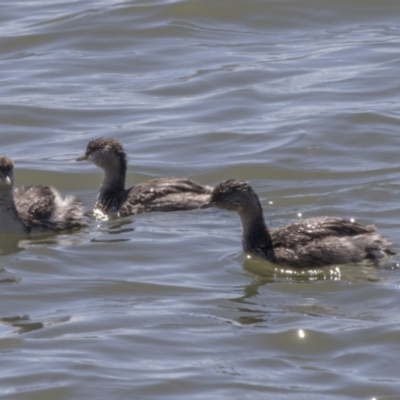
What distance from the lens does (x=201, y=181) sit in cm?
1500

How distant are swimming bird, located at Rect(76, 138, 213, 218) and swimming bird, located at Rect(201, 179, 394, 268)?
1.22 metres

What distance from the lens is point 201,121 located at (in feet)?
55.8

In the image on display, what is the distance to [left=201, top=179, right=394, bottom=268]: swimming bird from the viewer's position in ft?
38.2

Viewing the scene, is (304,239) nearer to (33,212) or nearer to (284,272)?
(284,272)

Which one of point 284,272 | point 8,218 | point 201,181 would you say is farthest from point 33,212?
point 284,272

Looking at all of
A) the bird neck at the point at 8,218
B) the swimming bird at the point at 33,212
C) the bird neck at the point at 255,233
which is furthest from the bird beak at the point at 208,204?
the bird neck at the point at 8,218

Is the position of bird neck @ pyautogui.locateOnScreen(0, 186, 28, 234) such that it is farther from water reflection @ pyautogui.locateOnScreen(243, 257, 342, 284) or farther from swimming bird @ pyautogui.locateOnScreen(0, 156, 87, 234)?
water reflection @ pyautogui.locateOnScreen(243, 257, 342, 284)

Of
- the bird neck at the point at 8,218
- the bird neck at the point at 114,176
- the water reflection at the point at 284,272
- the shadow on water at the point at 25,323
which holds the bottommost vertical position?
the shadow on water at the point at 25,323

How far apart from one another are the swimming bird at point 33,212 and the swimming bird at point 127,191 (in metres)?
0.60

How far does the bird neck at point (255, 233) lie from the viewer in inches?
478

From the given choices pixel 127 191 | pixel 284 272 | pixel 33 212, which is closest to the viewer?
pixel 284 272

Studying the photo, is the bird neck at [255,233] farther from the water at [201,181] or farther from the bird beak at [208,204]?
the bird beak at [208,204]

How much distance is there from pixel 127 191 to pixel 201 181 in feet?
3.13

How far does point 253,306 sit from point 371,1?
12.1 m
